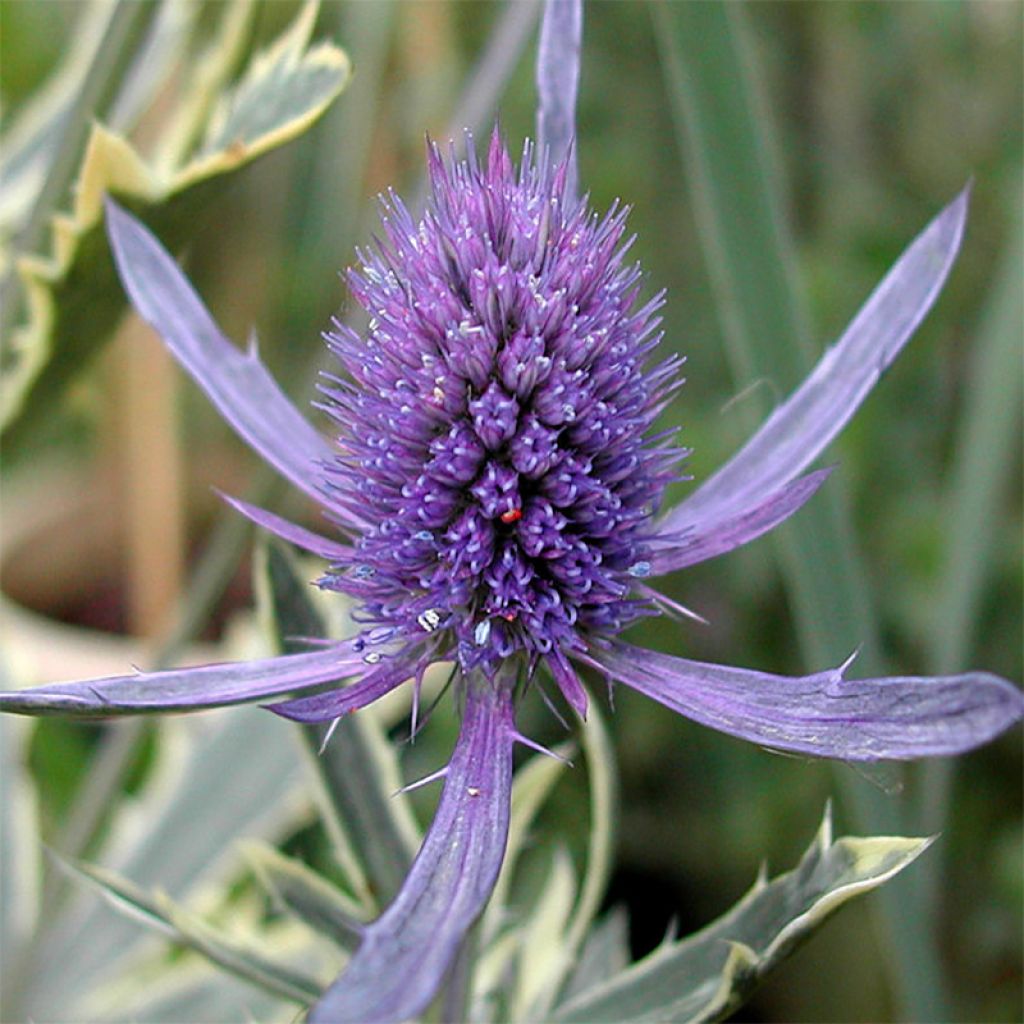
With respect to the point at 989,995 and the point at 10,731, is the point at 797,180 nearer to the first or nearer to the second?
the point at 989,995

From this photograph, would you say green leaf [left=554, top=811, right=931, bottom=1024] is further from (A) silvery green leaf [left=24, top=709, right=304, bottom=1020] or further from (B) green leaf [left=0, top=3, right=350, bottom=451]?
(A) silvery green leaf [left=24, top=709, right=304, bottom=1020]

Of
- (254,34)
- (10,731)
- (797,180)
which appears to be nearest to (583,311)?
(254,34)

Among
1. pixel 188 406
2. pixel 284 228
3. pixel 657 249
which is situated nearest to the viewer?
pixel 657 249

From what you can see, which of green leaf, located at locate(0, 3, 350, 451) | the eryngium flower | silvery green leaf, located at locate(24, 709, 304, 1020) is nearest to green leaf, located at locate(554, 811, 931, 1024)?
the eryngium flower

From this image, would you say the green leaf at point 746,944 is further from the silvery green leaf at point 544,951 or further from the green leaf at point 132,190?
the green leaf at point 132,190

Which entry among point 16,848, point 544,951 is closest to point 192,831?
point 16,848
